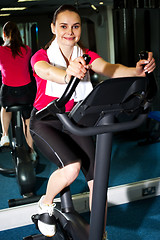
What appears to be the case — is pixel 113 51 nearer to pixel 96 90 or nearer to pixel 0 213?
pixel 96 90

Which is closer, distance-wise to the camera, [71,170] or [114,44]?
[71,170]

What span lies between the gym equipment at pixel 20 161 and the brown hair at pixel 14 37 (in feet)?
1.52

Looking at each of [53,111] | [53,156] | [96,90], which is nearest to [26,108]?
[53,156]

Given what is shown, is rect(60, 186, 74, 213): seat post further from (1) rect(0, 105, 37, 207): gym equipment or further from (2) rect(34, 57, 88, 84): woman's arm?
(2) rect(34, 57, 88, 84): woman's arm

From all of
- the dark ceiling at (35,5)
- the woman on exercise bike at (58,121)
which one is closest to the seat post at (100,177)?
the woman on exercise bike at (58,121)

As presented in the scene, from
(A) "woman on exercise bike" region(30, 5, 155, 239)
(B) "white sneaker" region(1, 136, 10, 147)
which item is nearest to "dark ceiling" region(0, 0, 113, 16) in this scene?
(A) "woman on exercise bike" region(30, 5, 155, 239)

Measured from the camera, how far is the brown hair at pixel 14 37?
2.51 m

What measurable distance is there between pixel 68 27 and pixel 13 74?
2.39ft

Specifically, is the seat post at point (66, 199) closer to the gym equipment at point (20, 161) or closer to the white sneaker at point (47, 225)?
the white sneaker at point (47, 225)

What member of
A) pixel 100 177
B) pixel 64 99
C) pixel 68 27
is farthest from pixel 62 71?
pixel 100 177

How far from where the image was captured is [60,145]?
2.06 meters

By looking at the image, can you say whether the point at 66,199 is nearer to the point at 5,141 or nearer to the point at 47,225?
the point at 47,225

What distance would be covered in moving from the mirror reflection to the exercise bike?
3.57 feet

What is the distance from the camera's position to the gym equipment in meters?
2.77
